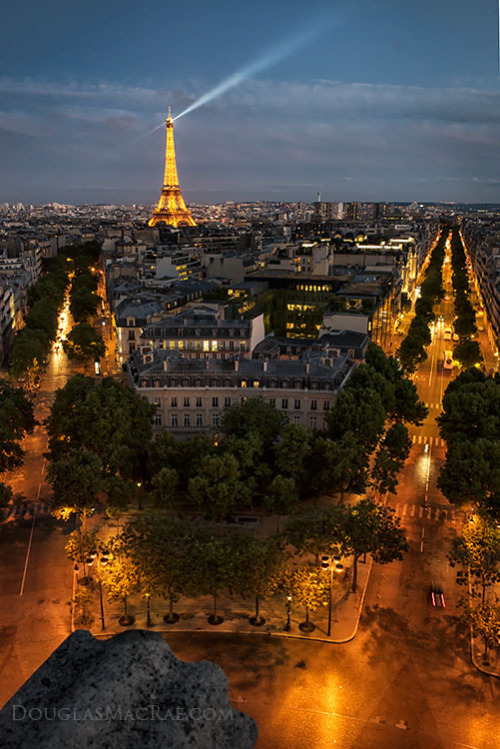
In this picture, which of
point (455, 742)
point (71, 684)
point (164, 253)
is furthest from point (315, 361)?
point (164, 253)

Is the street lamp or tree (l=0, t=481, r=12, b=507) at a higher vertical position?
tree (l=0, t=481, r=12, b=507)

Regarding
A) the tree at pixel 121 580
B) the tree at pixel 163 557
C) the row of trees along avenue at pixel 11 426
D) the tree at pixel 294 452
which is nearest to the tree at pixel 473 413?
the tree at pixel 294 452

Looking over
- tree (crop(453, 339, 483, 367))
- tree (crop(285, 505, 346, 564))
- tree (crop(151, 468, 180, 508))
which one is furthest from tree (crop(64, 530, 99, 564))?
tree (crop(453, 339, 483, 367))

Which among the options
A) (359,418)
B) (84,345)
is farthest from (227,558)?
(84,345)

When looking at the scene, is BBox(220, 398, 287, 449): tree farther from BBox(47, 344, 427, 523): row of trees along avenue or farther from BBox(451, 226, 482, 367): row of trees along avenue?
BBox(451, 226, 482, 367): row of trees along avenue

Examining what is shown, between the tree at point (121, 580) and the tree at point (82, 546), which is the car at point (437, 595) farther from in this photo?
the tree at point (82, 546)

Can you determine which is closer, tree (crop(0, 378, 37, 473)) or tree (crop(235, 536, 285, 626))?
tree (crop(235, 536, 285, 626))
